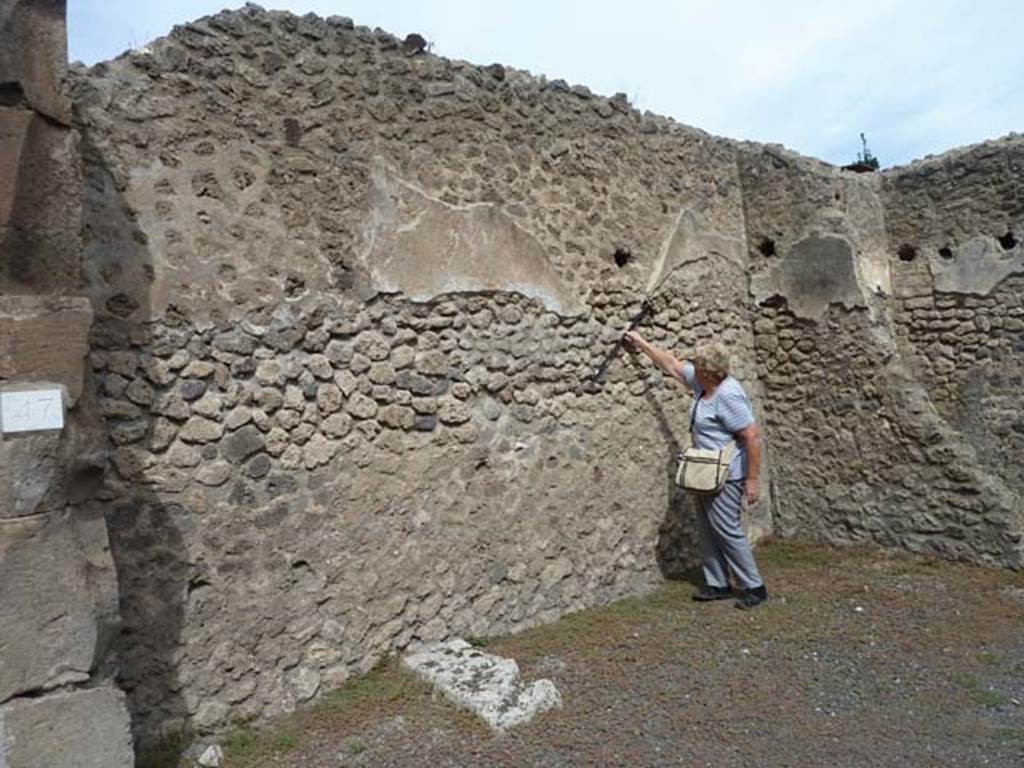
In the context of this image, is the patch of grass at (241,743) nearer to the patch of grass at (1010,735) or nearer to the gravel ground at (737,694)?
the gravel ground at (737,694)

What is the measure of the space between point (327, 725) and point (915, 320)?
521 cm

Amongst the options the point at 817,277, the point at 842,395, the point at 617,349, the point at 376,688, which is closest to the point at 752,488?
the point at 617,349

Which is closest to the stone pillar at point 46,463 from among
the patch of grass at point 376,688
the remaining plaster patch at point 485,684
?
the patch of grass at point 376,688

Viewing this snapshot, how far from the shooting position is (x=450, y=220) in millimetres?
4215

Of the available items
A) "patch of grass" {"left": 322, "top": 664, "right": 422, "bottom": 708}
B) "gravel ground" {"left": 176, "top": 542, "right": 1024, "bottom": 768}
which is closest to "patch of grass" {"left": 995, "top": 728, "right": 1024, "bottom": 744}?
"gravel ground" {"left": 176, "top": 542, "right": 1024, "bottom": 768}

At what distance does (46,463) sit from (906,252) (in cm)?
605

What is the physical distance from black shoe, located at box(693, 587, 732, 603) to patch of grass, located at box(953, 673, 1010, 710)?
1359 millimetres

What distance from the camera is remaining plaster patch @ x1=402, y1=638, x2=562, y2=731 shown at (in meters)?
3.36

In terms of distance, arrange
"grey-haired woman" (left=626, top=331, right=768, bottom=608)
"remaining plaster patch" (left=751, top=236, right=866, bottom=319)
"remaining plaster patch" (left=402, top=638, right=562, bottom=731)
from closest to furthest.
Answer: "remaining plaster patch" (left=402, top=638, right=562, bottom=731)
"grey-haired woman" (left=626, top=331, right=768, bottom=608)
"remaining plaster patch" (left=751, top=236, right=866, bottom=319)

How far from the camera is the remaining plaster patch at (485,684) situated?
11.0 ft

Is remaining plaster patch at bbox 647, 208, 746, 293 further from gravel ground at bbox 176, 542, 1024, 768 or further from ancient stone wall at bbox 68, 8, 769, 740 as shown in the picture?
gravel ground at bbox 176, 542, 1024, 768

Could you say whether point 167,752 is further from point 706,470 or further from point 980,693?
point 980,693

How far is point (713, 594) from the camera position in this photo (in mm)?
4820

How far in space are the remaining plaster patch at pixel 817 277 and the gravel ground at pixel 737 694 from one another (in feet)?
6.55
